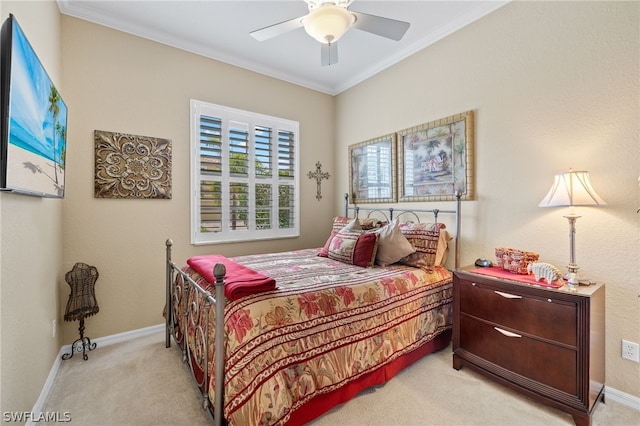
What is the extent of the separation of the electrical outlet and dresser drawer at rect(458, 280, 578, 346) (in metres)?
0.53

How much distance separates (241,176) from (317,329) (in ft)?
7.51

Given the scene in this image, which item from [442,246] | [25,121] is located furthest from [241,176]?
[442,246]

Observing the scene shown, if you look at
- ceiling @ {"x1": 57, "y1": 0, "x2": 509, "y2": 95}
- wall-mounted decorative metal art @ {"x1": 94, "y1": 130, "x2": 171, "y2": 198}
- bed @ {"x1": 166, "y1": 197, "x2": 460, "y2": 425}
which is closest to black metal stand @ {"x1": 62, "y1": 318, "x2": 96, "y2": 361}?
bed @ {"x1": 166, "y1": 197, "x2": 460, "y2": 425}

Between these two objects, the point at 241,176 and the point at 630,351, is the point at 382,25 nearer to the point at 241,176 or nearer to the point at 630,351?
the point at 241,176

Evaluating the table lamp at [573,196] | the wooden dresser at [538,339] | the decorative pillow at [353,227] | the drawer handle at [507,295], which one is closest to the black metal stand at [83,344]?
the decorative pillow at [353,227]

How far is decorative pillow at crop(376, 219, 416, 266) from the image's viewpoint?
2.53 m

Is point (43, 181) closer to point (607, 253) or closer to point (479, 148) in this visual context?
point (479, 148)

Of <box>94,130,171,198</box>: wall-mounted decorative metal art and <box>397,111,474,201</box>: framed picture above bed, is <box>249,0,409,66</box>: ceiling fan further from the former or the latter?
<box>94,130,171,198</box>: wall-mounted decorative metal art

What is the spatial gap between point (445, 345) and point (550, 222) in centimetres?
134

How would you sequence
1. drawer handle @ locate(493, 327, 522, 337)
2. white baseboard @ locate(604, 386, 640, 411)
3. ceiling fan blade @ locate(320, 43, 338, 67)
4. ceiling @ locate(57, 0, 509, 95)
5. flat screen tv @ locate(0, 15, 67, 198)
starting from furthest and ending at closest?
ceiling @ locate(57, 0, 509, 95) < ceiling fan blade @ locate(320, 43, 338, 67) < drawer handle @ locate(493, 327, 522, 337) < white baseboard @ locate(604, 386, 640, 411) < flat screen tv @ locate(0, 15, 67, 198)

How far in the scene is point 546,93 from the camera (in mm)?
2154

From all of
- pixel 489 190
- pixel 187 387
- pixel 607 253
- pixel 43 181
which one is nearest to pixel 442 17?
pixel 489 190

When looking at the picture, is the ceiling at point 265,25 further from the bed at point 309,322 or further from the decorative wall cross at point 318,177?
the bed at point 309,322

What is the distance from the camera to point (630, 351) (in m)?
1.81
